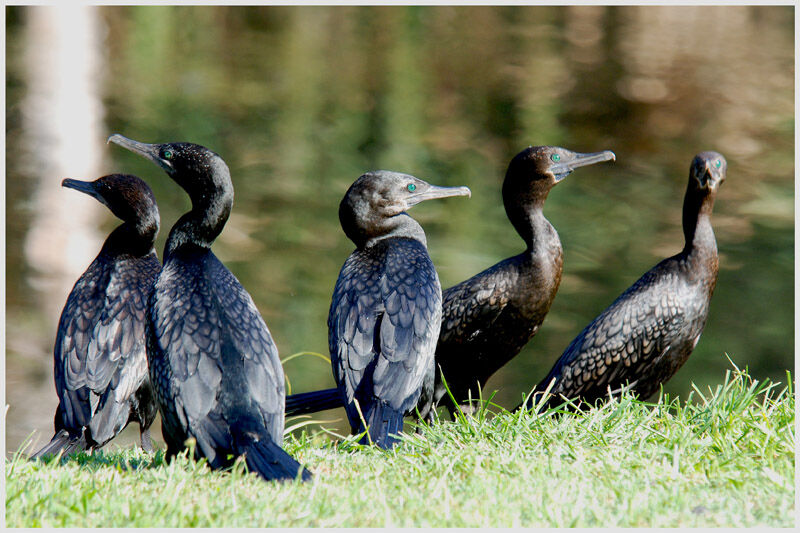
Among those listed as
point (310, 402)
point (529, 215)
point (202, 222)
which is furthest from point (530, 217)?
Answer: point (202, 222)

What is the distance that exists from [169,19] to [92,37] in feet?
6.00

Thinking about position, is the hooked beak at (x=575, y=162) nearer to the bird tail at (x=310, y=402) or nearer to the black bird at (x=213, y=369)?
the bird tail at (x=310, y=402)

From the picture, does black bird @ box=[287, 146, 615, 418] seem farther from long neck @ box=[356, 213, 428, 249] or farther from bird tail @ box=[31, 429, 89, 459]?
bird tail @ box=[31, 429, 89, 459]

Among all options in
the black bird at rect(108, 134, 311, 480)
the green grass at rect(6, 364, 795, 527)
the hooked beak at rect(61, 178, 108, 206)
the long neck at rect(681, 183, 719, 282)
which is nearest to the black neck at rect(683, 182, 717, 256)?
the long neck at rect(681, 183, 719, 282)

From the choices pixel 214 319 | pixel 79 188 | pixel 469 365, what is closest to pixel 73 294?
pixel 79 188

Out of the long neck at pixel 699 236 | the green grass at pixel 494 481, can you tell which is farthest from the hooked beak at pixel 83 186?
the long neck at pixel 699 236

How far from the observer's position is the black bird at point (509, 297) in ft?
18.2

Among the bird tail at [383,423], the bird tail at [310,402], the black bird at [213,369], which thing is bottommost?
the bird tail at [310,402]

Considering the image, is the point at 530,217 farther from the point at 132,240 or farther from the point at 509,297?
the point at 132,240

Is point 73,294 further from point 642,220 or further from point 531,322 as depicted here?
point 642,220

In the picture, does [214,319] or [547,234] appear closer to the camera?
[214,319]

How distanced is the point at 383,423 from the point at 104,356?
144 centimetres

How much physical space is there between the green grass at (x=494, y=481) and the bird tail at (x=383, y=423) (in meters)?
0.11

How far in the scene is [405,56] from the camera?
2088 cm
